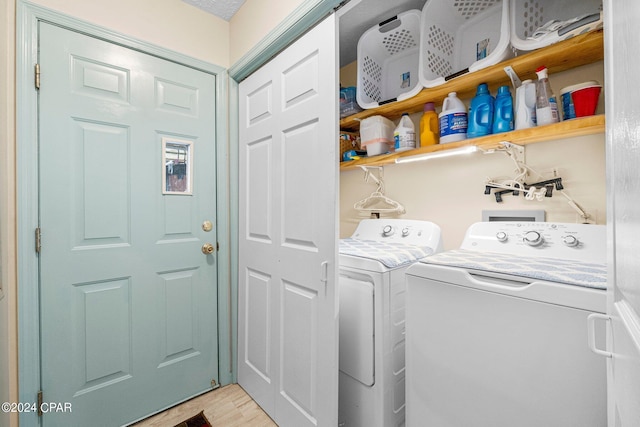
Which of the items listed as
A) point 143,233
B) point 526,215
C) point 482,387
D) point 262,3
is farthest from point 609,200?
point 143,233

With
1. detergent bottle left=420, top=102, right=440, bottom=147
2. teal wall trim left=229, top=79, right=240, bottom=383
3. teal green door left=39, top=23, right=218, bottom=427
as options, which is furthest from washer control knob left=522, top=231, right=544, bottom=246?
teal green door left=39, top=23, right=218, bottom=427

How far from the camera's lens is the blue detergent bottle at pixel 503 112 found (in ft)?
4.51

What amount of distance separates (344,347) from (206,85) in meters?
1.84

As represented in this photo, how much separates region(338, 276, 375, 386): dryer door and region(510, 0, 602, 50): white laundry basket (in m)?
1.25

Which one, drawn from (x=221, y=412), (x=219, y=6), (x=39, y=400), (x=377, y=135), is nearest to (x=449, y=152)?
(x=377, y=135)

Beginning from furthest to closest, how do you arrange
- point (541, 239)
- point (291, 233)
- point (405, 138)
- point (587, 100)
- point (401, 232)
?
point (401, 232), point (405, 138), point (291, 233), point (541, 239), point (587, 100)

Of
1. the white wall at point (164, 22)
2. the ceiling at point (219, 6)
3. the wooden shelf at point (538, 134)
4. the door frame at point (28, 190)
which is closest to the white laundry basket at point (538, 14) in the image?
the wooden shelf at point (538, 134)

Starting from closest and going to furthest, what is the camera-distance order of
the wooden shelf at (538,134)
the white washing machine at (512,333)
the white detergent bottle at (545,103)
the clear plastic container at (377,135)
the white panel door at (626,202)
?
the white panel door at (626,202) < the white washing machine at (512,333) < the wooden shelf at (538,134) < the white detergent bottle at (545,103) < the clear plastic container at (377,135)

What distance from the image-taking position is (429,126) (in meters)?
1.68

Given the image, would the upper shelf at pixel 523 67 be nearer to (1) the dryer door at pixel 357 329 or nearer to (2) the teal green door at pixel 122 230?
(1) the dryer door at pixel 357 329

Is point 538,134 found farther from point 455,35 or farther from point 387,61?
point 387,61

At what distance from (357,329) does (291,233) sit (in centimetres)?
58

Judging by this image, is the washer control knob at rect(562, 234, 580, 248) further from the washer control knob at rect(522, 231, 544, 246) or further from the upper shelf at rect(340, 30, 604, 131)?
the upper shelf at rect(340, 30, 604, 131)

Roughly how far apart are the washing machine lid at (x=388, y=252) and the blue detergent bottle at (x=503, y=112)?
2.37 ft
